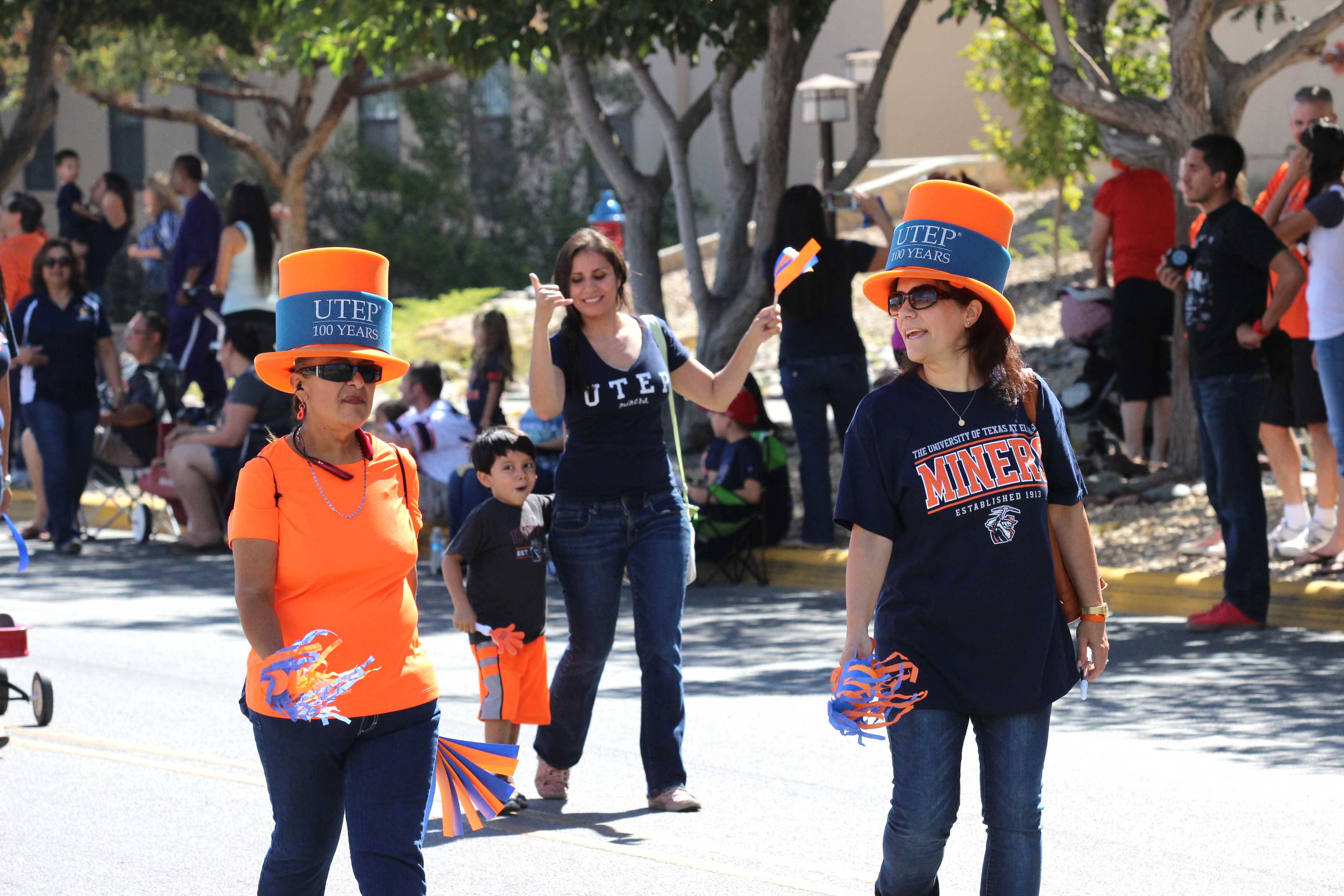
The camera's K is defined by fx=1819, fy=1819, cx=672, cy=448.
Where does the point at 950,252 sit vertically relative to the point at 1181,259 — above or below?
below

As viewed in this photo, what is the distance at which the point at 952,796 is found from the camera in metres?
4.10

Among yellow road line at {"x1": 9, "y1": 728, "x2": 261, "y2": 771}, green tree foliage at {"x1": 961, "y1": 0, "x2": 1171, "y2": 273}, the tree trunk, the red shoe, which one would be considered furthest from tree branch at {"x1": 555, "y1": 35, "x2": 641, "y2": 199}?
yellow road line at {"x1": 9, "y1": 728, "x2": 261, "y2": 771}

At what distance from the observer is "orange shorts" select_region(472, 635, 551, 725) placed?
6332 mm

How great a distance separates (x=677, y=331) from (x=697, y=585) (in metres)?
10.8

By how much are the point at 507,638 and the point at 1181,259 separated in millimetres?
4659

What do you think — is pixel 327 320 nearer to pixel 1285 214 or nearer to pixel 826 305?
pixel 1285 214

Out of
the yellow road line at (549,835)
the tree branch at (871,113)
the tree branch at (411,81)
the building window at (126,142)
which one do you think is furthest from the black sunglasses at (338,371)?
the building window at (126,142)

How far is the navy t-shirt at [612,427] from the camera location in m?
6.17

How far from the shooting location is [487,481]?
6.54 m

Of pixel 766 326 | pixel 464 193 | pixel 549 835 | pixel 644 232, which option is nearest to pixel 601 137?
pixel 644 232

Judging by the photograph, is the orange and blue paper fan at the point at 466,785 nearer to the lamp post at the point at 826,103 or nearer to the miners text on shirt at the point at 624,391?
the miners text on shirt at the point at 624,391

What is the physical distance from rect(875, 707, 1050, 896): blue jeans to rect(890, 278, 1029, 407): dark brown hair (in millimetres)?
734

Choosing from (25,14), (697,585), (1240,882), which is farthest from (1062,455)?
(25,14)

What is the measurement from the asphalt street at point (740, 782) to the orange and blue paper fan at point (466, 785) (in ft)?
3.13
